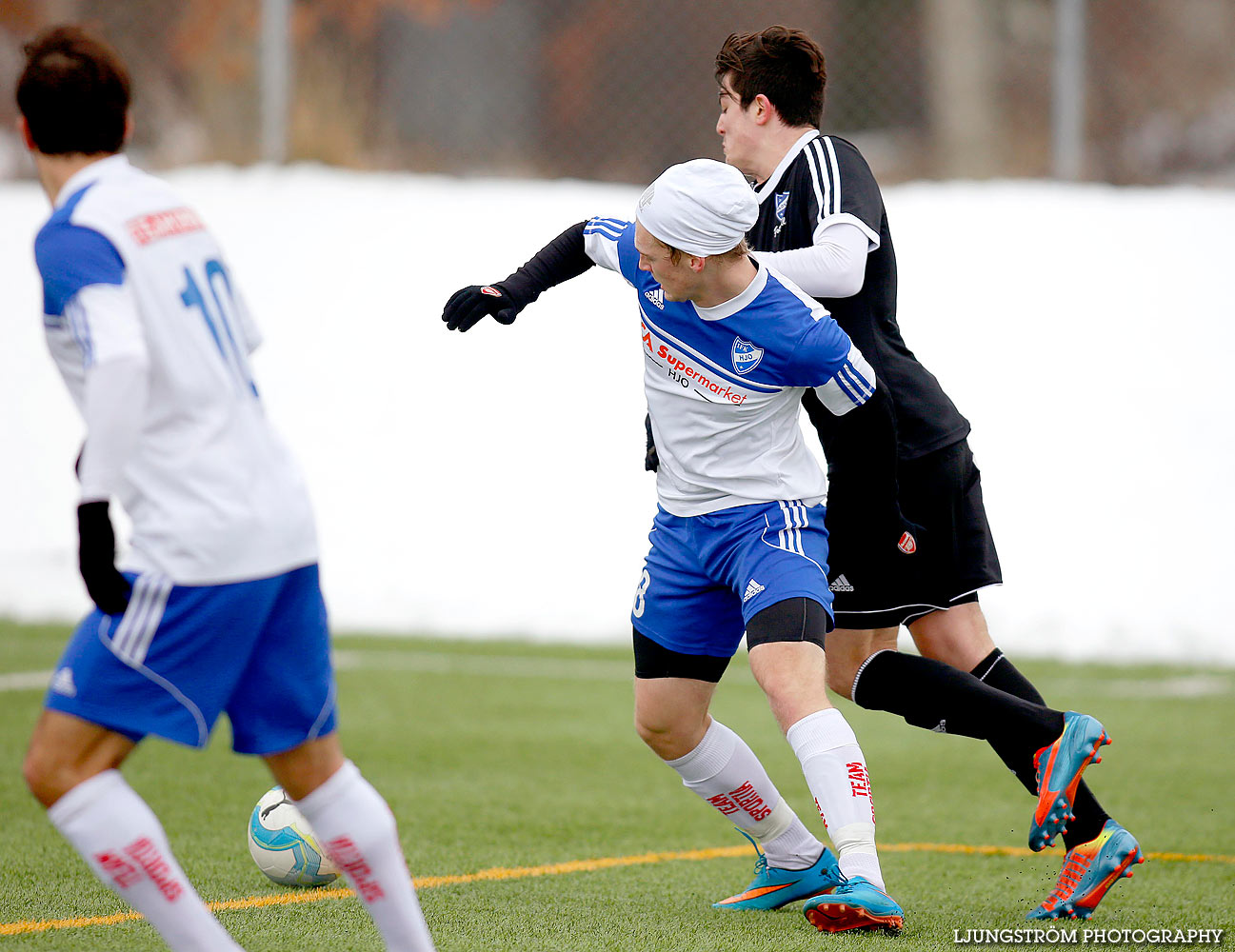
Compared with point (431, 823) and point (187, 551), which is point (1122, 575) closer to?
point (431, 823)

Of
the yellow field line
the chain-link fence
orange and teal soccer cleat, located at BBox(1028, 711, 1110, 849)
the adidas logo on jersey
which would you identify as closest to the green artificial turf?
the yellow field line

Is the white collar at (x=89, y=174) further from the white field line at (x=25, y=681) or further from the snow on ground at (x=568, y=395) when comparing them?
the snow on ground at (x=568, y=395)

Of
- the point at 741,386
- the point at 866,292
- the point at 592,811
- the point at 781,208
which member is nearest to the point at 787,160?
the point at 781,208

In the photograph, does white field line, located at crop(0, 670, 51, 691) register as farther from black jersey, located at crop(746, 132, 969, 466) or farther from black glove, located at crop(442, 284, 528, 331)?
black jersey, located at crop(746, 132, 969, 466)

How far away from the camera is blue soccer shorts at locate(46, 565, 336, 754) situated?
113 inches

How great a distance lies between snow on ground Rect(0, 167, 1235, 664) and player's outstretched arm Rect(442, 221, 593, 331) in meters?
6.26

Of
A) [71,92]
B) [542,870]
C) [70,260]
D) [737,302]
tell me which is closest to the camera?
[70,260]

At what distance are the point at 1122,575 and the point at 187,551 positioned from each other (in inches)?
346

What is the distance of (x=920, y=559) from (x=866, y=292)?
→ 0.71m

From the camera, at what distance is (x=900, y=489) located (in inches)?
167

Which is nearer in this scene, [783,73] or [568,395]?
[783,73]

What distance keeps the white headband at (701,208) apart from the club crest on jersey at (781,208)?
427mm

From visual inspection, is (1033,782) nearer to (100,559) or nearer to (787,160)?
(787,160)

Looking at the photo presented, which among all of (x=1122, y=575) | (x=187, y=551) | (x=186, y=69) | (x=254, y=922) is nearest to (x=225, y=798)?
(x=254, y=922)
